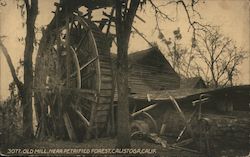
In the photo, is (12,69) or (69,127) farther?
(69,127)

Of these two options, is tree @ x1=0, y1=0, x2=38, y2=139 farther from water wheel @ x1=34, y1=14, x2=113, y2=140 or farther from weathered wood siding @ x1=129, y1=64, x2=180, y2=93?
weathered wood siding @ x1=129, y1=64, x2=180, y2=93

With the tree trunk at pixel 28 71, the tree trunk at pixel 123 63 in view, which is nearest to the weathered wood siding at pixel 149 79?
the tree trunk at pixel 28 71

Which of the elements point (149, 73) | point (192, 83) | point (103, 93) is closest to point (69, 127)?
point (103, 93)

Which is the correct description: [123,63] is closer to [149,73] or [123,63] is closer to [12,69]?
[12,69]

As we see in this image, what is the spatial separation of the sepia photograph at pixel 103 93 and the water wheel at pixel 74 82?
0.12ft

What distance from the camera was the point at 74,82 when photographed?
1323 centimetres

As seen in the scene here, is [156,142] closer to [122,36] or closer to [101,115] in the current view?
[101,115]

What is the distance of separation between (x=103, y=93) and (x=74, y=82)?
6.69 ft

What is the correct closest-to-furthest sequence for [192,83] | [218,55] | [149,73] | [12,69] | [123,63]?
[123,63]
[12,69]
[149,73]
[192,83]
[218,55]

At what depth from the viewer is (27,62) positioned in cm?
1083

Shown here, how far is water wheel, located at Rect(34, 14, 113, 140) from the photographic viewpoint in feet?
38.5

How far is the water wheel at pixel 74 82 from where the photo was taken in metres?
11.8

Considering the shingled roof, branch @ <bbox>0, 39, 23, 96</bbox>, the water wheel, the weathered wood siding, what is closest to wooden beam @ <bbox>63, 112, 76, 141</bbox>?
the water wheel

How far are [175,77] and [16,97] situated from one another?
1306 centimetres
